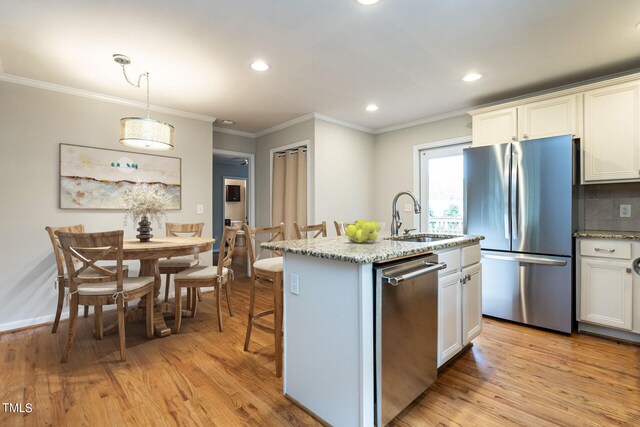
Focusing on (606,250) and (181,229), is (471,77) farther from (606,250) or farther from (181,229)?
(181,229)

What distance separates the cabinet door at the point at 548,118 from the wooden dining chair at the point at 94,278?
3.86 meters

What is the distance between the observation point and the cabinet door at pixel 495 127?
10.7ft

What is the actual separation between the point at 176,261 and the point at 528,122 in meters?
4.10

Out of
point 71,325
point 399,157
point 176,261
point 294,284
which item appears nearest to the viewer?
point 294,284

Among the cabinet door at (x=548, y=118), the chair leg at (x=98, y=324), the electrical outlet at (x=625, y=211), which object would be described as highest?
the cabinet door at (x=548, y=118)

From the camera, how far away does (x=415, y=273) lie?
1635 millimetres

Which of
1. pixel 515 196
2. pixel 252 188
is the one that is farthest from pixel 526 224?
pixel 252 188

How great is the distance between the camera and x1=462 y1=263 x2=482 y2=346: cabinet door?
7.41 feet

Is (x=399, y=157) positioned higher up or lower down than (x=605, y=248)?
higher up

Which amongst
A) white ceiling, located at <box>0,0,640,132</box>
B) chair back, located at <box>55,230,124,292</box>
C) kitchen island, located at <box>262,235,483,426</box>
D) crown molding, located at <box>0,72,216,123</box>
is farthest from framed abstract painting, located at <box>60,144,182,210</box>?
kitchen island, located at <box>262,235,483,426</box>

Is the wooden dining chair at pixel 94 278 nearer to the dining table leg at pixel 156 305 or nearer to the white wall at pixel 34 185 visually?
A: the dining table leg at pixel 156 305

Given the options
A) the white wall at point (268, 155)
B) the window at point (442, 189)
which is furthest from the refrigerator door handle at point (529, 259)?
the white wall at point (268, 155)

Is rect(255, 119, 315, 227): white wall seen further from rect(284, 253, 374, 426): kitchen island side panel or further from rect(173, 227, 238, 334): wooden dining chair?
rect(284, 253, 374, 426): kitchen island side panel

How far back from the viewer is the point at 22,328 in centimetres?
301
